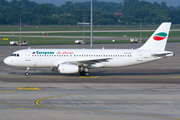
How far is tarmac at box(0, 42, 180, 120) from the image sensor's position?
2355 centimetres

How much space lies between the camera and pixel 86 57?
44000mm

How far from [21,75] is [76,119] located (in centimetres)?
2403

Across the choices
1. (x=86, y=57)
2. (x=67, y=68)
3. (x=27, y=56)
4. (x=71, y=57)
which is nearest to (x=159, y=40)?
(x=86, y=57)

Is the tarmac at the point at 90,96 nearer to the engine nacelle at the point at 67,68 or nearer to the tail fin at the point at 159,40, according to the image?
the engine nacelle at the point at 67,68

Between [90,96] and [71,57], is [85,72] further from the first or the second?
[90,96]

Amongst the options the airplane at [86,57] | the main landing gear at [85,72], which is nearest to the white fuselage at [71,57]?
the airplane at [86,57]

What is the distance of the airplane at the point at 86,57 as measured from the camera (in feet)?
142

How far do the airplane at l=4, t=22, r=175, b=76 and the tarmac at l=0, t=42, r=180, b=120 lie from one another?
1.73 m

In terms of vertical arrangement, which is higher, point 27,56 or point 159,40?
point 159,40

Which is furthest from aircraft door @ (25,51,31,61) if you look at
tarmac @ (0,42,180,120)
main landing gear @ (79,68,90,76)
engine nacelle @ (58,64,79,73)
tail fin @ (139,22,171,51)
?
tail fin @ (139,22,171,51)

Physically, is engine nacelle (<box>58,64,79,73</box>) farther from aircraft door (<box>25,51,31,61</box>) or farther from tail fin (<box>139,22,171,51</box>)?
tail fin (<box>139,22,171,51</box>)

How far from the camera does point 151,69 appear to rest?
52875mm

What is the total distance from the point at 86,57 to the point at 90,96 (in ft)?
46.9

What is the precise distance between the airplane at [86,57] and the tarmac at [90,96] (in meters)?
1.73
